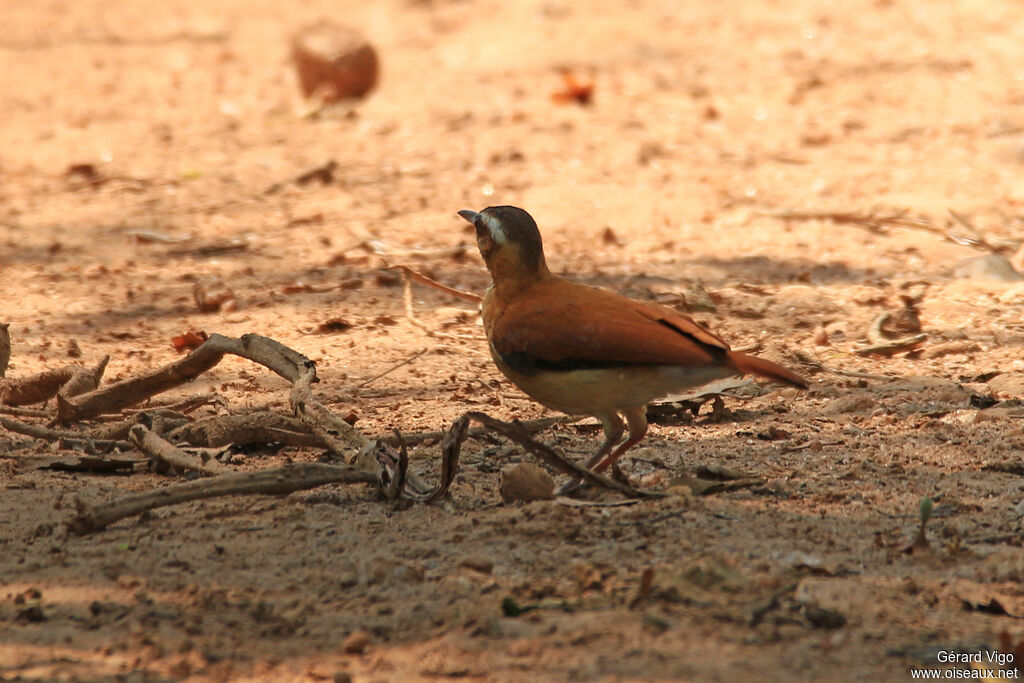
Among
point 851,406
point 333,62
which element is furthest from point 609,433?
point 333,62

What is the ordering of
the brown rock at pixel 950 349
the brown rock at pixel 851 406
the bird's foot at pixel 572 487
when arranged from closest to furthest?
the bird's foot at pixel 572 487 → the brown rock at pixel 851 406 → the brown rock at pixel 950 349

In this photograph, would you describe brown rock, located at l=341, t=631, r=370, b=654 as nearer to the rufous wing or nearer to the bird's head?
the rufous wing

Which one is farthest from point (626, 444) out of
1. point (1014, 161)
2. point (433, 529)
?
point (1014, 161)

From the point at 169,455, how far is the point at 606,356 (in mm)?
1529

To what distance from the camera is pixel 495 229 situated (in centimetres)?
476

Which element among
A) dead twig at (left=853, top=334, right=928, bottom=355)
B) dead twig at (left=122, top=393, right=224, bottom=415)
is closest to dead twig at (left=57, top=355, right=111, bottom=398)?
dead twig at (left=122, top=393, right=224, bottom=415)

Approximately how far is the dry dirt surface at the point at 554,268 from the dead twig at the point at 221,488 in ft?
0.31

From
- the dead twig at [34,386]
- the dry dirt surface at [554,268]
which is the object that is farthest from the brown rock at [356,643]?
the dead twig at [34,386]

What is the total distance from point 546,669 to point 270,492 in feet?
4.22

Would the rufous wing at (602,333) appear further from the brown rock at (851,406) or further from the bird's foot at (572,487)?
the brown rock at (851,406)

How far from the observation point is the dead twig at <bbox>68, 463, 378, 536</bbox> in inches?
150

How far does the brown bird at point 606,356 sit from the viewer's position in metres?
4.16

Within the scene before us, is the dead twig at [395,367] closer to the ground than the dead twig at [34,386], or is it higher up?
closer to the ground

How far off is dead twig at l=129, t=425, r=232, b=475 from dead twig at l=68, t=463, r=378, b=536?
0.38m
